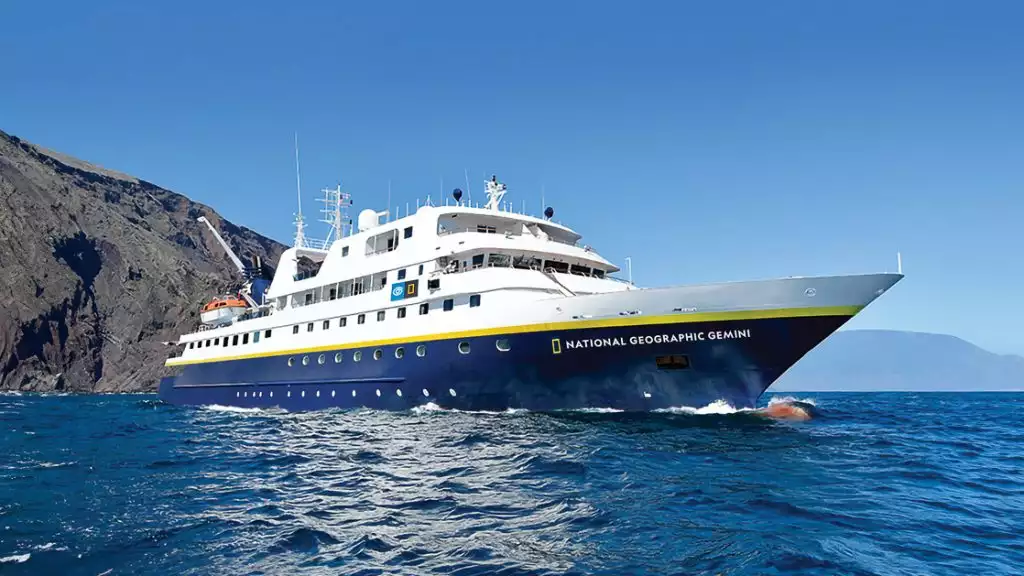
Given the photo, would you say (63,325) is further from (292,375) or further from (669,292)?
(669,292)

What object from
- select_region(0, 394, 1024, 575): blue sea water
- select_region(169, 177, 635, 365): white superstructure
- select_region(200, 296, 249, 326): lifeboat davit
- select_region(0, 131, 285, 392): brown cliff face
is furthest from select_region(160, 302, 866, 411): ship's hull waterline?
select_region(0, 131, 285, 392): brown cliff face

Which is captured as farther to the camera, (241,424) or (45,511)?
(241,424)

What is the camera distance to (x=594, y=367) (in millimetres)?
17406

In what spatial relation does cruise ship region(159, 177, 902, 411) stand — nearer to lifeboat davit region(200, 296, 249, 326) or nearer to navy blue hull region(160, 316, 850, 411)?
navy blue hull region(160, 316, 850, 411)

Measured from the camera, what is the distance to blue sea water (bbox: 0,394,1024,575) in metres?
6.07

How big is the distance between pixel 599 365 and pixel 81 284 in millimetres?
96612

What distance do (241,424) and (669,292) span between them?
14.7m

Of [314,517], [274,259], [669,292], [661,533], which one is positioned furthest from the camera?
[274,259]

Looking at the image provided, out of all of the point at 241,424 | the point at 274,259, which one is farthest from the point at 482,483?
the point at 274,259

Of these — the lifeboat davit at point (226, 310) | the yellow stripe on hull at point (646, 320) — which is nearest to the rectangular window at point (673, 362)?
the yellow stripe on hull at point (646, 320)

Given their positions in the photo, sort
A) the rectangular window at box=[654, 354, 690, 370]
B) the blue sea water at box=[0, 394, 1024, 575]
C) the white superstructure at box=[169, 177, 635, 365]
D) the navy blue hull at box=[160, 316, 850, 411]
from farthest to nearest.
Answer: the white superstructure at box=[169, 177, 635, 365] → the rectangular window at box=[654, 354, 690, 370] → the navy blue hull at box=[160, 316, 850, 411] → the blue sea water at box=[0, 394, 1024, 575]

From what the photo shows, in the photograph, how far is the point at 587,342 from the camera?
680 inches

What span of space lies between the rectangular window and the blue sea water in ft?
6.84

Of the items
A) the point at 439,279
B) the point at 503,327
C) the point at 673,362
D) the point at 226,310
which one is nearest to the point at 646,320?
the point at 673,362
